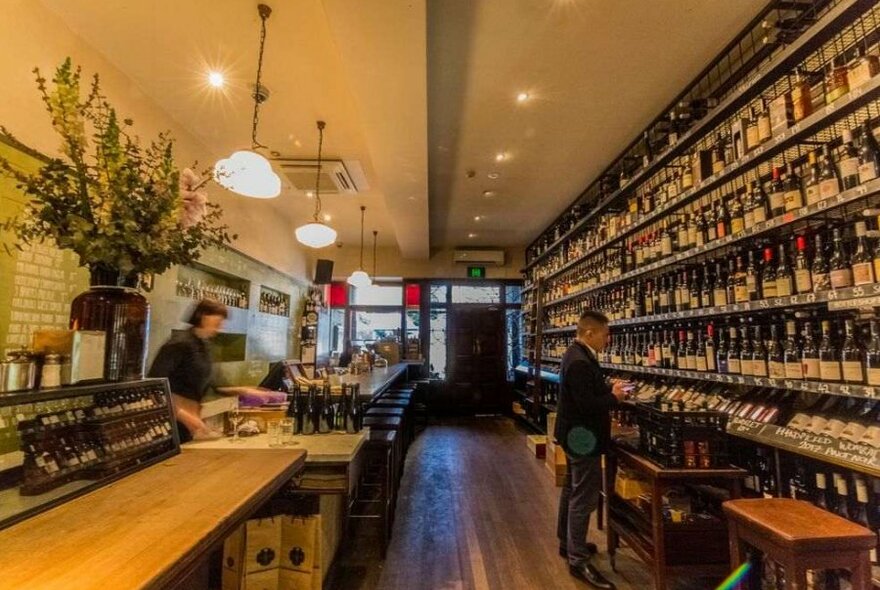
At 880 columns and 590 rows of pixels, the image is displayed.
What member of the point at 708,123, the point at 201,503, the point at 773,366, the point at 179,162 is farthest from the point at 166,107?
the point at 773,366

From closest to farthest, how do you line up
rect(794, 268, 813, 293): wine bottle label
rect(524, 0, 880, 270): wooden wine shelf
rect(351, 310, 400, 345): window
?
rect(524, 0, 880, 270): wooden wine shelf
rect(794, 268, 813, 293): wine bottle label
rect(351, 310, 400, 345): window

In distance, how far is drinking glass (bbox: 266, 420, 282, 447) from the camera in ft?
6.84

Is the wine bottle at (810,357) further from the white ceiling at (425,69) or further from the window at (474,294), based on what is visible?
the window at (474,294)

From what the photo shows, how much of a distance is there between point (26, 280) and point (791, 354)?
4.02m

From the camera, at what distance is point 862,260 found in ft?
6.07

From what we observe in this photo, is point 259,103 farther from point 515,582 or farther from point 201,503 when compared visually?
point 515,582

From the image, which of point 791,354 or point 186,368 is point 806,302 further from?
point 186,368

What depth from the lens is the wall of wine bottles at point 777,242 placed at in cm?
187

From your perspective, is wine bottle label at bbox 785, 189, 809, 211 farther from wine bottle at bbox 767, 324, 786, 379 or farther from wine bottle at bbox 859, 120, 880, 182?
wine bottle at bbox 767, 324, 786, 379

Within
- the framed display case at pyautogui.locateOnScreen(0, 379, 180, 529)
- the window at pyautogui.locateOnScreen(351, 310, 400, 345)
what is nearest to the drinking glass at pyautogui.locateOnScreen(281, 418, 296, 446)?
the framed display case at pyautogui.locateOnScreen(0, 379, 180, 529)

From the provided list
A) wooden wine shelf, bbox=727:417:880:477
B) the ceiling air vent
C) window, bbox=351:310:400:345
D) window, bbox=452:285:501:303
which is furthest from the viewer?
window, bbox=351:310:400:345

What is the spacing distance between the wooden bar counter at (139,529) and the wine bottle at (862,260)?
2312 mm

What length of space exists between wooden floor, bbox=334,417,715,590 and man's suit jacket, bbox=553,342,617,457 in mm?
A: 774

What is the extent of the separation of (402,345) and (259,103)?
5742 millimetres
